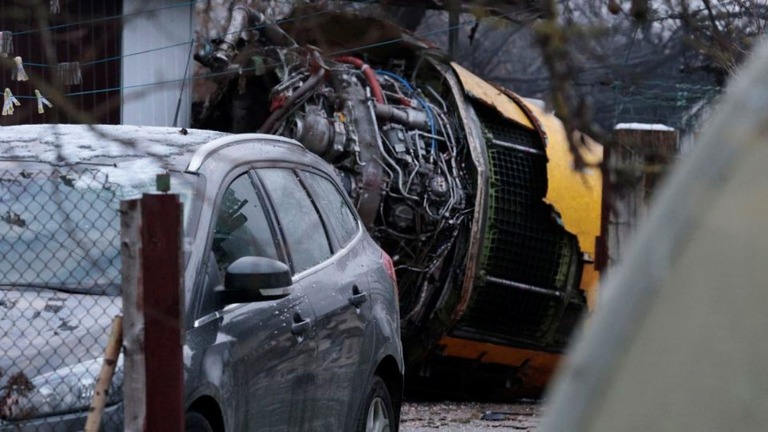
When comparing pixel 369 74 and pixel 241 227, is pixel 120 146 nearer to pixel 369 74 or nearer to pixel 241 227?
pixel 241 227

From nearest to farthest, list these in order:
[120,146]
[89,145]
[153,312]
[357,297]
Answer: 1. [153,312]
2. [120,146]
3. [89,145]
4. [357,297]

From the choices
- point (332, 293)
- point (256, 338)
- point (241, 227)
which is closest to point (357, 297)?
point (332, 293)

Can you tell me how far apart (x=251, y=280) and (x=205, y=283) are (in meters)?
0.19

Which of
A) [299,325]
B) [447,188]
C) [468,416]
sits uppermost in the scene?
[299,325]

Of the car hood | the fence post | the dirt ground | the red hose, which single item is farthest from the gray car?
the red hose

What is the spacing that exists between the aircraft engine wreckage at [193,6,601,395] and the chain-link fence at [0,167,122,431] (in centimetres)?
428

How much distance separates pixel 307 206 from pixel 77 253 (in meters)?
1.41

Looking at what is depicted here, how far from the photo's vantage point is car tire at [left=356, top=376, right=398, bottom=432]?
612cm

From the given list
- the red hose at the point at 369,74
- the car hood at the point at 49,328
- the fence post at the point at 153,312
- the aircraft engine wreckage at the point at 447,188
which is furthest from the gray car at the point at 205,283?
the red hose at the point at 369,74

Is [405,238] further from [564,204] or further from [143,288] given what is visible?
[143,288]

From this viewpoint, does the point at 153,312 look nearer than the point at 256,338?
Yes

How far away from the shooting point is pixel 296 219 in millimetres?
5867

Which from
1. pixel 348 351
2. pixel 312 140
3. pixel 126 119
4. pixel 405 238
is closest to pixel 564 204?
pixel 405 238

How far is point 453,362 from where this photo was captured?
1062 centimetres
